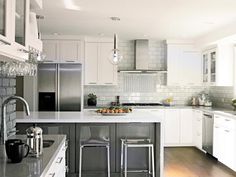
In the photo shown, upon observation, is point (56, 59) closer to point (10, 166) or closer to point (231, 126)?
point (231, 126)

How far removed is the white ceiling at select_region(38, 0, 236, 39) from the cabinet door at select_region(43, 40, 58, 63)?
343 mm

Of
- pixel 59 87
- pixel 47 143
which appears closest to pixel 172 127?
pixel 59 87

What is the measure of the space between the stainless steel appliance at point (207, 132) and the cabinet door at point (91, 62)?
260cm

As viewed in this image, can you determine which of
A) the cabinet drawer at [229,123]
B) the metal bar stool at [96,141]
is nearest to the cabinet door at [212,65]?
the cabinet drawer at [229,123]

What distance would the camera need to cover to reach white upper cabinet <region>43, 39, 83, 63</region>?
6953 mm

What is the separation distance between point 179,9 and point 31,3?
101 inches

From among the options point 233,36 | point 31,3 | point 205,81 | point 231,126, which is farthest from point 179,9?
point 205,81

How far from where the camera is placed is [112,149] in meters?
4.57

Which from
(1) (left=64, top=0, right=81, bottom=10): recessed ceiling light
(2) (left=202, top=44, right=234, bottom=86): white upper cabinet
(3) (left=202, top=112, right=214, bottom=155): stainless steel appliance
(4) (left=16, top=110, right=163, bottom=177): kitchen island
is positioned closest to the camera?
(1) (left=64, top=0, right=81, bottom=10): recessed ceiling light

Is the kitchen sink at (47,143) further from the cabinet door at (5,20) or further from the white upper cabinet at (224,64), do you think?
the white upper cabinet at (224,64)

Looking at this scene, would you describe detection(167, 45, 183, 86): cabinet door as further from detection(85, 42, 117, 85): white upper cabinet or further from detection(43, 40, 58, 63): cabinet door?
detection(43, 40, 58, 63): cabinet door

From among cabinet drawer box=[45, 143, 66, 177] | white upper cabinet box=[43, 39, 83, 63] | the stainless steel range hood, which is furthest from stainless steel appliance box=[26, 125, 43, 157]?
the stainless steel range hood

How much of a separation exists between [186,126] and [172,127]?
33 cm

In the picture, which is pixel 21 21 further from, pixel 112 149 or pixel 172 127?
pixel 172 127
